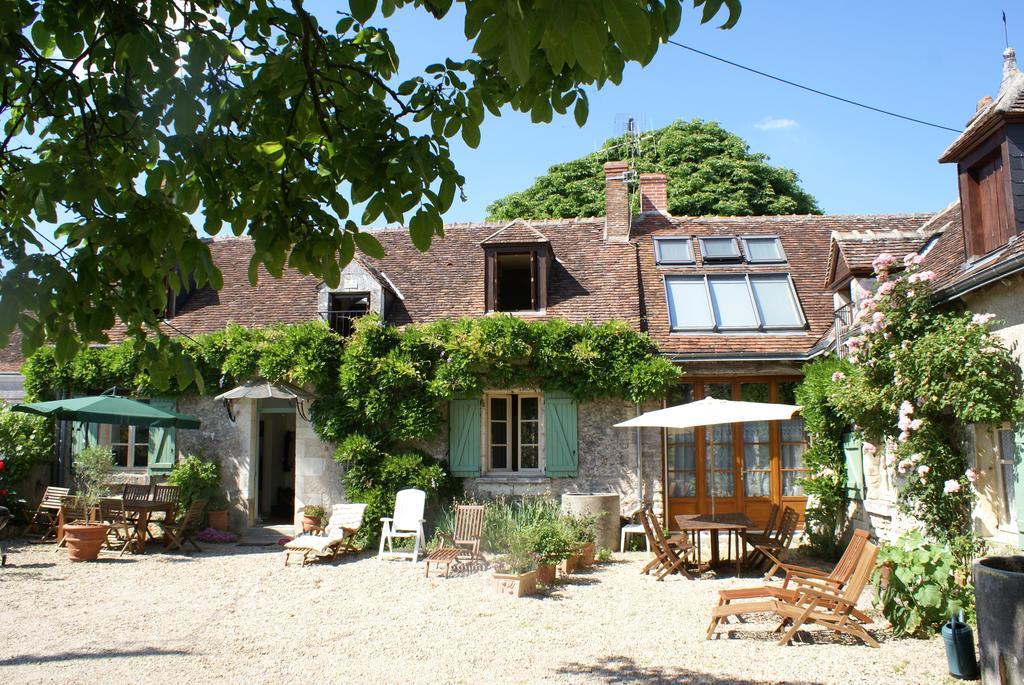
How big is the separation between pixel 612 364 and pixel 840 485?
3625 millimetres

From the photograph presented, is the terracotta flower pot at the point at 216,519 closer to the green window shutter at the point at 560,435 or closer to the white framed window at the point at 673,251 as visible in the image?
the green window shutter at the point at 560,435

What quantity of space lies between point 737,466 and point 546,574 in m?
4.82

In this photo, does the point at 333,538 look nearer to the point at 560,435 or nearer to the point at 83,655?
the point at 560,435

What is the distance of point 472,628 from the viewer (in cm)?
714

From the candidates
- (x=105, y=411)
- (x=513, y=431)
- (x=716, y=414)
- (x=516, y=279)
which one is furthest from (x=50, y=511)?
(x=716, y=414)

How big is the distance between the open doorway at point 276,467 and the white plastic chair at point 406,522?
4.12 meters

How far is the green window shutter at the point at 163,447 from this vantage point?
12.9 meters

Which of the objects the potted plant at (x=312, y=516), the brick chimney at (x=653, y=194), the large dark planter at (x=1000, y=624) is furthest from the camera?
the brick chimney at (x=653, y=194)

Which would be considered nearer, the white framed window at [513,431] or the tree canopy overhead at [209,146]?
the tree canopy overhead at [209,146]

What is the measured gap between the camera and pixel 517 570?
8750mm

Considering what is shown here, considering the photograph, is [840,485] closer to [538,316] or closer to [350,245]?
[538,316]

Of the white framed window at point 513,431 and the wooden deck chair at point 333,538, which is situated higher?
the white framed window at point 513,431

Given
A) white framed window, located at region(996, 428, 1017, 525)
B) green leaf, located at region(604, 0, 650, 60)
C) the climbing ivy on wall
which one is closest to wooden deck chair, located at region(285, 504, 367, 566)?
the climbing ivy on wall

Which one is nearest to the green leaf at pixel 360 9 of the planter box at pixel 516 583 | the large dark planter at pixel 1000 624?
the large dark planter at pixel 1000 624
